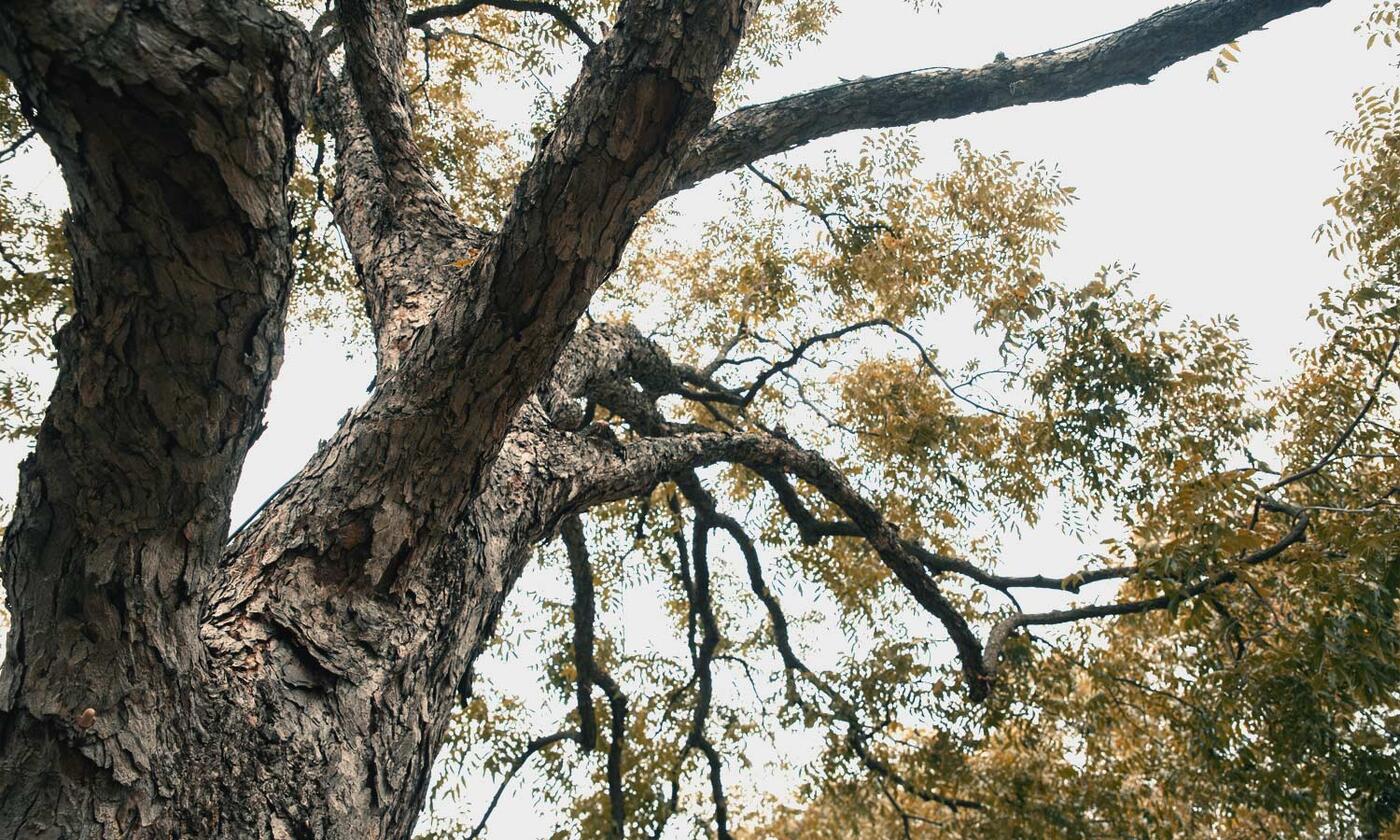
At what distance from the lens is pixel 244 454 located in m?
1.71

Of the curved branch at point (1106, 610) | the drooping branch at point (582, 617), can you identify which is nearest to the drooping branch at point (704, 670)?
the drooping branch at point (582, 617)

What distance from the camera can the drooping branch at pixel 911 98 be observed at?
4.30 meters

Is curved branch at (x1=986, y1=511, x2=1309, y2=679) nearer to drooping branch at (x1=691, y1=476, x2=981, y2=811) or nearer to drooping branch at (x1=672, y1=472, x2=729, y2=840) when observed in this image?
drooping branch at (x1=691, y1=476, x2=981, y2=811)

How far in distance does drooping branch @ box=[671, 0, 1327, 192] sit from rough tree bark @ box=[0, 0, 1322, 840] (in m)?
1.78

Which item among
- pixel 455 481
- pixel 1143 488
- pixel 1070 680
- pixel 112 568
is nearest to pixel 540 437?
pixel 455 481

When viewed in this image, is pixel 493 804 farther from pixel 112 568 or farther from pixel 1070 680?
pixel 112 568

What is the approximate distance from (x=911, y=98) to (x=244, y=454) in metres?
3.62

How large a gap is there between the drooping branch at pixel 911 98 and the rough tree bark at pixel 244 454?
1.78 metres

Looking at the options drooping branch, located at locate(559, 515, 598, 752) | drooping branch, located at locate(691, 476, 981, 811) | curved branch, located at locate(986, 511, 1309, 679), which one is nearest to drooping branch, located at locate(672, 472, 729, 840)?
drooping branch, located at locate(691, 476, 981, 811)

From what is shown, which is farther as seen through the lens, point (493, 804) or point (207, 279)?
point (493, 804)

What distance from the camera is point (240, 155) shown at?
1.42m

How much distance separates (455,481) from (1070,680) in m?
4.81

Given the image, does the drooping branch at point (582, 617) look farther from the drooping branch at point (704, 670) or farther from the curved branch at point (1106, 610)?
the curved branch at point (1106, 610)

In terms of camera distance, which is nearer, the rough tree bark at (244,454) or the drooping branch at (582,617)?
the rough tree bark at (244,454)
